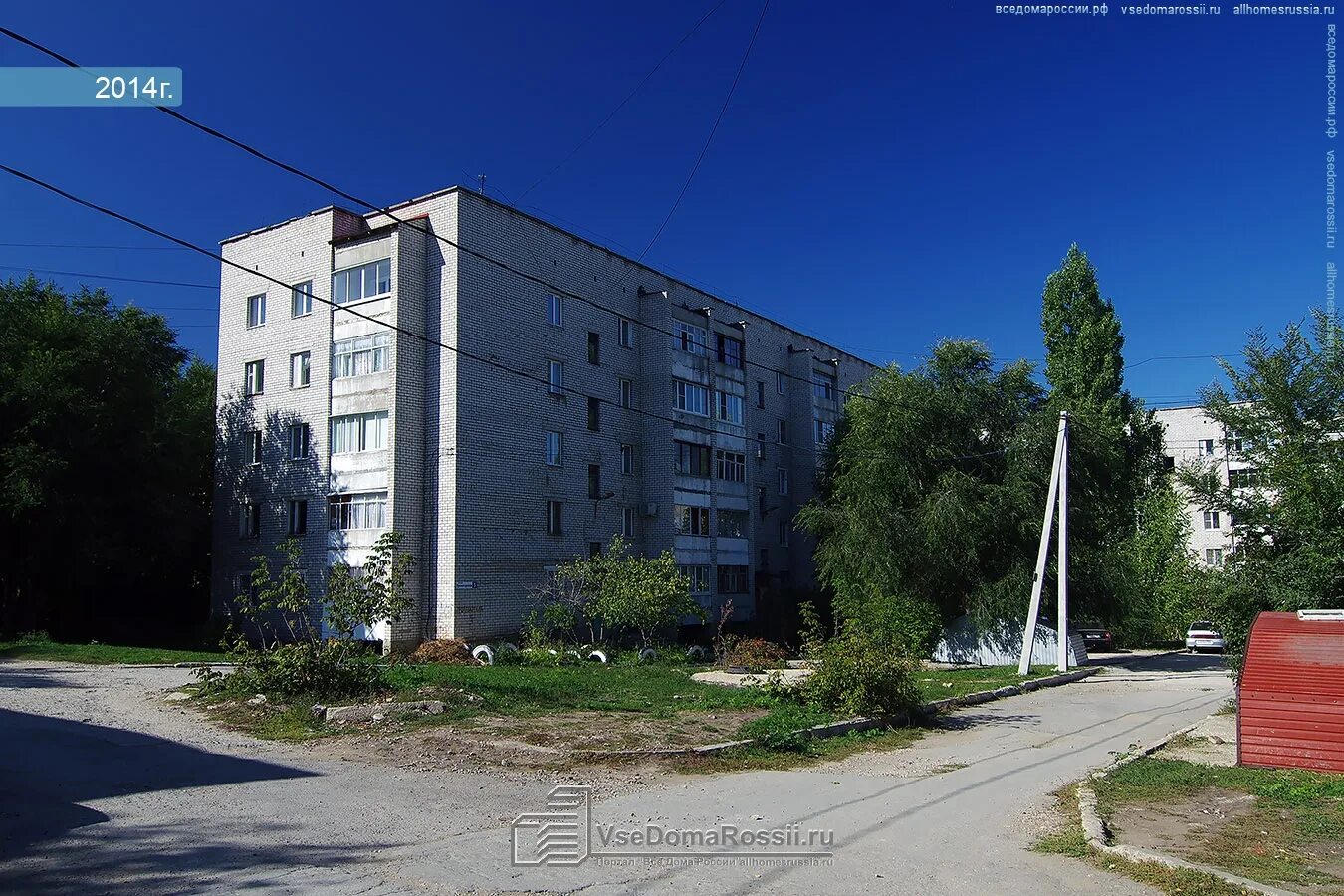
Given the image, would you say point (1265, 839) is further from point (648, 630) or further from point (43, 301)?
point (43, 301)

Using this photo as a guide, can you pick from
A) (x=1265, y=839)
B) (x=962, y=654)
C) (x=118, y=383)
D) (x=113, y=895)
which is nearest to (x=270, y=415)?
(x=118, y=383)

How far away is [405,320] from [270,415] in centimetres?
725

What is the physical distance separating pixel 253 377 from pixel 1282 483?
32752mm

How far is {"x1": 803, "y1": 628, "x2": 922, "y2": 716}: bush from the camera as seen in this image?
14523mm

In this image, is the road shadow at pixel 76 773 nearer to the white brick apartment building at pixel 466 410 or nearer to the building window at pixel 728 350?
the white brick apartment building at pixel 466 410

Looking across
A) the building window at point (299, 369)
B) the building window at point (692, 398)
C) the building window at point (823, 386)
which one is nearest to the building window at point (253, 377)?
the building window at point (299, 369)

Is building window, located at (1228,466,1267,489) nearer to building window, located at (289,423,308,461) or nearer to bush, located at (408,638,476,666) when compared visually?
bush, located at (408,638,476,666)

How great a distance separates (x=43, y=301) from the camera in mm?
34062

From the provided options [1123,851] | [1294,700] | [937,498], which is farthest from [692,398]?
[1123,851]

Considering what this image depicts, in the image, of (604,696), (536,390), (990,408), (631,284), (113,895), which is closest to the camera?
(113,895)

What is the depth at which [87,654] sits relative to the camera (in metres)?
25.6

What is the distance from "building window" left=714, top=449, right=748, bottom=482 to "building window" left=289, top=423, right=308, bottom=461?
16660 mm

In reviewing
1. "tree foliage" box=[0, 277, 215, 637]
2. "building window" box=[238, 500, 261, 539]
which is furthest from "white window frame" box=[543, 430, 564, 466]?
"tree foliage" box=[0, 277, 215, 637]

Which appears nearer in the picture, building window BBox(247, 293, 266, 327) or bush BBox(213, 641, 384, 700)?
bush BBox(213, 641, 384, 700)
